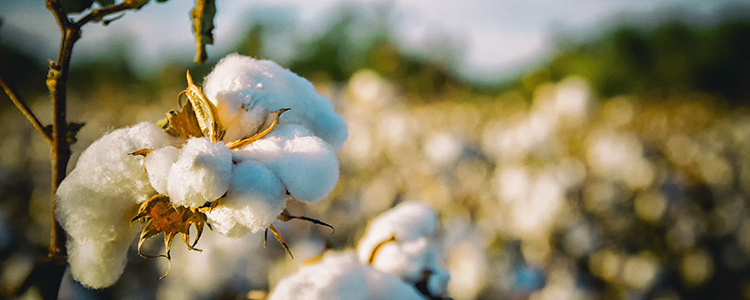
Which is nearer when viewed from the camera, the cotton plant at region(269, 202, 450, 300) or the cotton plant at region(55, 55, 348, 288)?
the cotton plant at region(55, 55, 348, 288)

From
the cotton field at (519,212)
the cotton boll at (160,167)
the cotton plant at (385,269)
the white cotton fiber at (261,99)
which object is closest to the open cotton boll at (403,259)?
the cotton plant at (385,269)

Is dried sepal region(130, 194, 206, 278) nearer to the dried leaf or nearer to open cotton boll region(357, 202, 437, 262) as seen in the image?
the dried leaf

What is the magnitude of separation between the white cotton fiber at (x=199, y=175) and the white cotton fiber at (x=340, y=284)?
21 cm

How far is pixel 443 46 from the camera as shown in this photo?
4594 mm

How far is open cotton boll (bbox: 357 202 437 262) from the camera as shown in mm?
655

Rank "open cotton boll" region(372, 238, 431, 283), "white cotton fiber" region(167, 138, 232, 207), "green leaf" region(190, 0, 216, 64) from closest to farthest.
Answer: "white cotton fiber" region(167, 138, 232, 207)
"green leaf" region(190, 0, 216, 64)
"open cotton boll" region(372, 238, 431, 283)

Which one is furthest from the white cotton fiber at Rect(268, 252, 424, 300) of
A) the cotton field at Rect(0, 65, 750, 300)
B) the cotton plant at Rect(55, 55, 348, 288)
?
the cotton field at Rect(0, 65, 750, 300)

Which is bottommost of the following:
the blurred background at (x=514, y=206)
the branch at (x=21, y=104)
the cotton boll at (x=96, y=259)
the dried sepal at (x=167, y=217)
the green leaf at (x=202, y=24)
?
the blurred background at (x=514, y=206)

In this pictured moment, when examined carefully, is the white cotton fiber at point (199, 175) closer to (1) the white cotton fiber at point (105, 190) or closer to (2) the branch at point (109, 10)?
(1) the white cotton fiber at point (105, 190)

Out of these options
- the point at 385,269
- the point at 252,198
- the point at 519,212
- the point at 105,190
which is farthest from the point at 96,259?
the point at 519,212

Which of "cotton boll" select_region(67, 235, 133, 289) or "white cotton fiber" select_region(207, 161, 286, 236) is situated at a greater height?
"white cotton fiber" select_region(207, 161, 286, 236)

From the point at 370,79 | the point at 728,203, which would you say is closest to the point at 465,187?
the point at 370,79

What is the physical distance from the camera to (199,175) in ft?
0.97

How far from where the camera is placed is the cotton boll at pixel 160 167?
315mm
